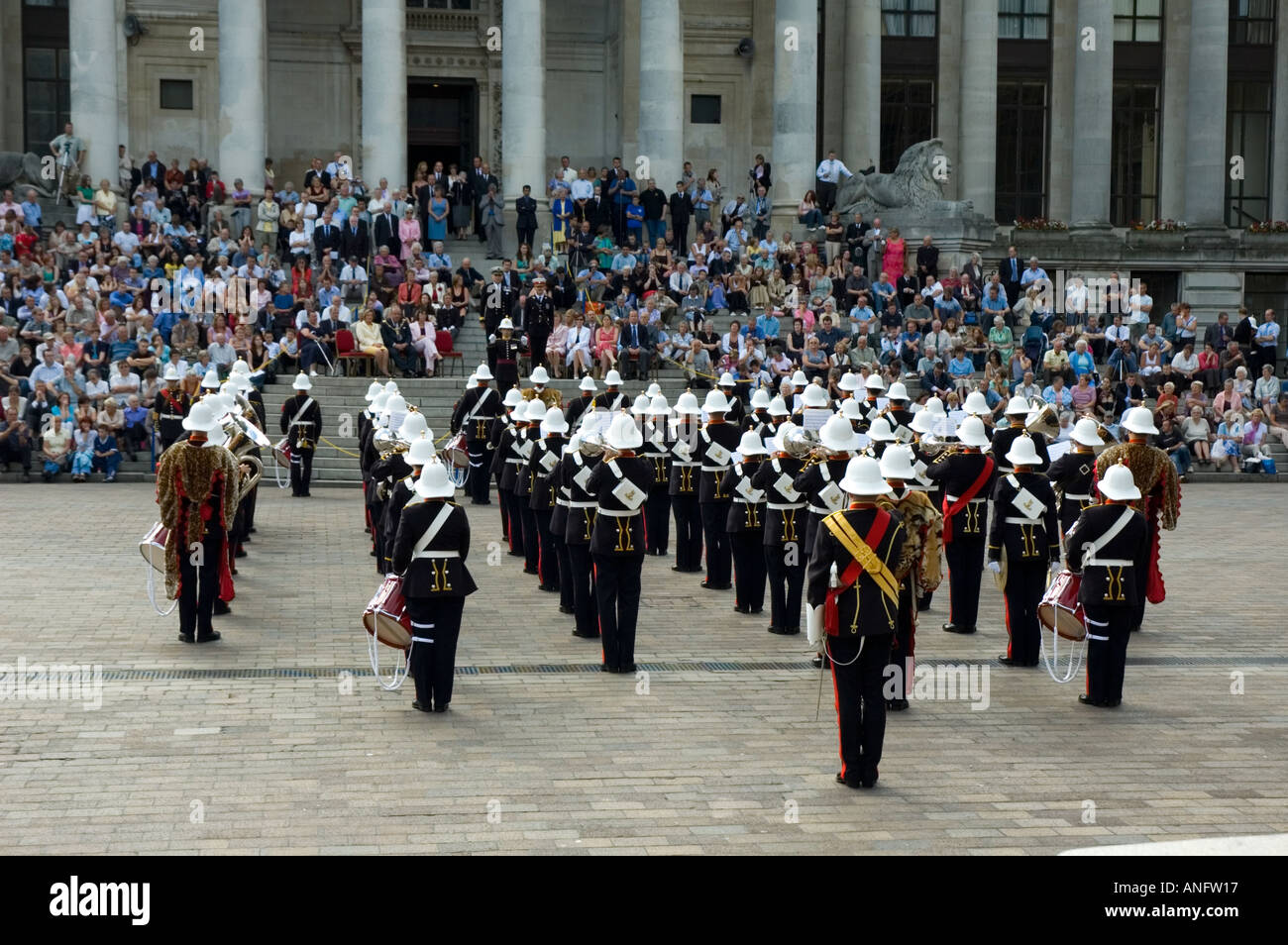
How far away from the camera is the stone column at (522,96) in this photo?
35344 mm

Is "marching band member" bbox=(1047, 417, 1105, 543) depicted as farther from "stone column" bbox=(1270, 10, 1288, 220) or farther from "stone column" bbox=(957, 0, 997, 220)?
"stone column" bbox=(1270, 10, 1288, 220)

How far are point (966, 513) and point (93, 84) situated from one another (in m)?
26.0

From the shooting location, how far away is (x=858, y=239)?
33844 mm

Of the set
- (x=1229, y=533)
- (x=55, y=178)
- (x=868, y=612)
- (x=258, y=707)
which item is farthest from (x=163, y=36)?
(x=868, y=612)

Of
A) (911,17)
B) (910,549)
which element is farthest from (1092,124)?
(910,549)

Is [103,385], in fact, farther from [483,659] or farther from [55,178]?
[483,659]

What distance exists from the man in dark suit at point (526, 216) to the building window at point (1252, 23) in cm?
2227

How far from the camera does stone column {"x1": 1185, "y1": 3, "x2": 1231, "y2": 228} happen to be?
4100 cm

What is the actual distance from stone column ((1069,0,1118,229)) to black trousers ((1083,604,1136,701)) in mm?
29923

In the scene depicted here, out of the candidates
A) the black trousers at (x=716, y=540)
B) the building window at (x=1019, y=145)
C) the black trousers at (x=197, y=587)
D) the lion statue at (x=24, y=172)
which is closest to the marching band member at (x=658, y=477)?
the black trousers at (x=716, y=540)

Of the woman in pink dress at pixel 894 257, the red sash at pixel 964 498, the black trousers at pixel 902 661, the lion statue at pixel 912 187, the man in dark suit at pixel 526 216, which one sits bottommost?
the black trousers at pixel 902 661

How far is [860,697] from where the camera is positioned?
10398 millimetres

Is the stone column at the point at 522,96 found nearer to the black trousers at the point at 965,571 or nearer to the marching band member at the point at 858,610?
the black trousers at the point at 965,571

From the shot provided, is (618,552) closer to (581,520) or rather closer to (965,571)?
(581,520)
